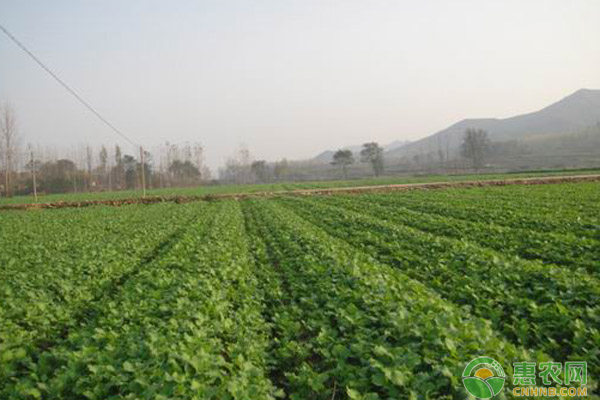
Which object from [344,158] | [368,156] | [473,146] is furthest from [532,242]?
[368,156]

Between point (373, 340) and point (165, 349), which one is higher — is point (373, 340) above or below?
below

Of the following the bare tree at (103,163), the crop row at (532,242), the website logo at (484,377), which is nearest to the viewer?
the website logo at (484,377)

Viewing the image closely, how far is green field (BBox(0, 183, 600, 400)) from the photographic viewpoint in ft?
12.8

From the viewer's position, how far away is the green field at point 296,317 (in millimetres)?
3893

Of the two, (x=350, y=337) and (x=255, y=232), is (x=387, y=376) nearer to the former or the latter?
(x=350, y=337)

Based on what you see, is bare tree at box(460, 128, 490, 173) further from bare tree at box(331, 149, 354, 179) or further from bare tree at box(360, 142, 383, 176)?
bare tree at box(331, 149, 354, 179)

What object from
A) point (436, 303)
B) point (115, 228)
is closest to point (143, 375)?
point (436, 303)

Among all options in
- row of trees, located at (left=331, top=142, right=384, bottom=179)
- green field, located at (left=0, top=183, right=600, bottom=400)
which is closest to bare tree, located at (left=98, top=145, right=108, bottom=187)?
row of trees, located at (left=331, top=142, right=384, bottom=179)

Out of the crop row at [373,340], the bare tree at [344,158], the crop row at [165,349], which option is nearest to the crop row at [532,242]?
the crop row at [373,340]

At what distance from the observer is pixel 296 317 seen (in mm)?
6121

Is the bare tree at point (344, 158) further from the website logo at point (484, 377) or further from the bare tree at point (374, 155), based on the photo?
the website logo at point (484, 377)

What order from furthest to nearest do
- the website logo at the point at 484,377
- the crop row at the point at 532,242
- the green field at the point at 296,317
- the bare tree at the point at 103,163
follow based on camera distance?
the bare tree at the point at 103,163 → the crop row at the point at 532,242 → the green field at the point at 296,317 → the website logo at the point at 484,377

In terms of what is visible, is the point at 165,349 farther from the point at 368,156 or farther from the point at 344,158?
the point at 368,156

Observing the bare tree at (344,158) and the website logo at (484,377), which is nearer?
the website logo at (484,377)
